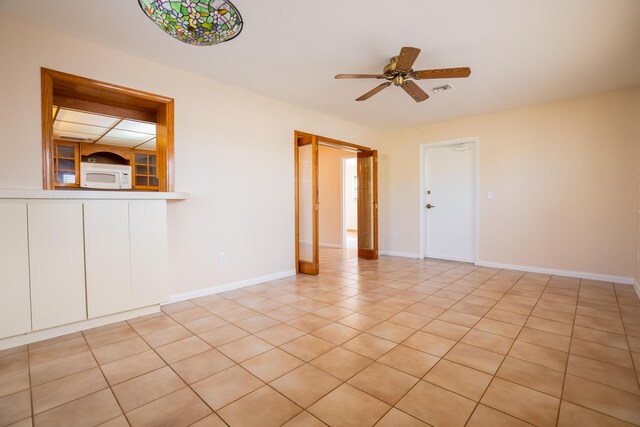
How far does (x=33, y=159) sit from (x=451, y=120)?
18.1ft

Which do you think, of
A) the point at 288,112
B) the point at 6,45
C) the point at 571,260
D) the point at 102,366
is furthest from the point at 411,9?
the point at 571,260

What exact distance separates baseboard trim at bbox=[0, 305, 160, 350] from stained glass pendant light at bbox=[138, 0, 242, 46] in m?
2.39

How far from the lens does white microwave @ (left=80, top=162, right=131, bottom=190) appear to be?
4586 mm

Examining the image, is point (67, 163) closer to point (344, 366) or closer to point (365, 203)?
point (365, 203)

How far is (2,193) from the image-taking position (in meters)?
2.01

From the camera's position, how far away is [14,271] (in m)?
2.12

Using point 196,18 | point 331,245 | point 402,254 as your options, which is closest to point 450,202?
point 402,254

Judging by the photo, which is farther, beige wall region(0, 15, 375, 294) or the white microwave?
the white microwave

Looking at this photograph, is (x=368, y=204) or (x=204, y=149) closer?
(x=204, y=149)

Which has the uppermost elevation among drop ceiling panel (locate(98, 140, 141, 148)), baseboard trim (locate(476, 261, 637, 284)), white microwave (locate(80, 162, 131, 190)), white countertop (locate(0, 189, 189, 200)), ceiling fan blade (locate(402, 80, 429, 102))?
ceiling fan blade (locate(402, 80, 429, 102))

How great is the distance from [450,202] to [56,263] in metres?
A: 5.39

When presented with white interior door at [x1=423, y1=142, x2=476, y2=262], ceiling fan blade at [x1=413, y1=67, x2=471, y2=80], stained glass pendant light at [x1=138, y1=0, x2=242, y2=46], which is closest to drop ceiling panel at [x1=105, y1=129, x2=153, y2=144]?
stained glass pendant light at [x1=138, y1=0, x2=242, y2=46]

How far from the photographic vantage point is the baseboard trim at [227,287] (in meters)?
3.17

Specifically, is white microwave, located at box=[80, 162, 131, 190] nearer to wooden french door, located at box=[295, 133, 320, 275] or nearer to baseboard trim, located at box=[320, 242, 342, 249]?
wooden french door, located at box=[295, 133, 320, 275]
